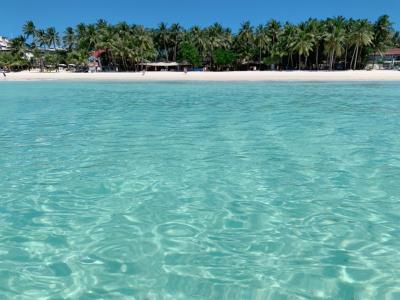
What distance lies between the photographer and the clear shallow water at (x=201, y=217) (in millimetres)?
3791

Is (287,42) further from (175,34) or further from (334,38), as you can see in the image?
(175,34)

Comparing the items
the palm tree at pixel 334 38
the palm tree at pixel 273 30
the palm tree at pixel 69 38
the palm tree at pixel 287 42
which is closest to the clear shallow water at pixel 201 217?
the palm tree at pixel 334 38

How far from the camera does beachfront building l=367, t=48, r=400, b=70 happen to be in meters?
68.8

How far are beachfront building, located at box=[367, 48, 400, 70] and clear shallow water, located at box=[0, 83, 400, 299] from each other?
2572 inches

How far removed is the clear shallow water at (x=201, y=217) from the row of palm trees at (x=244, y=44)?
56.3 m

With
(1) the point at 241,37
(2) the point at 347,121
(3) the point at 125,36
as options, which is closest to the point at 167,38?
(3) the point at 125,36

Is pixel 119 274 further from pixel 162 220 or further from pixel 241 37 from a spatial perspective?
pixel 241 37

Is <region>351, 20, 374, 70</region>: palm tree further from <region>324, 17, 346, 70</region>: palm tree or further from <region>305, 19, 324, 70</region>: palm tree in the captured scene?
<region>305, 19, 324, 70</region>: palm tree

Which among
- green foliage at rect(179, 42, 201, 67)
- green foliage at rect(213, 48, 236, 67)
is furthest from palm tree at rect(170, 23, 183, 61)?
green foliage at rect(213, 48, 236, 67)

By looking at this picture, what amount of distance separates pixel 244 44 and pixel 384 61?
26623 millimetres

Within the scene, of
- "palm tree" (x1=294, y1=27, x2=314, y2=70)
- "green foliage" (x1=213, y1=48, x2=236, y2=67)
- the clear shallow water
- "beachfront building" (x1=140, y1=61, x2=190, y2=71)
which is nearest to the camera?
the clear shallow water

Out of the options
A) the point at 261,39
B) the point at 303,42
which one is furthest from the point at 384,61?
the point at 261,39

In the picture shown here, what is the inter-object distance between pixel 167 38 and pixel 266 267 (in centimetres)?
7712

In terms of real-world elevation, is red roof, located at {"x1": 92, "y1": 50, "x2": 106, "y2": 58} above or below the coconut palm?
below
